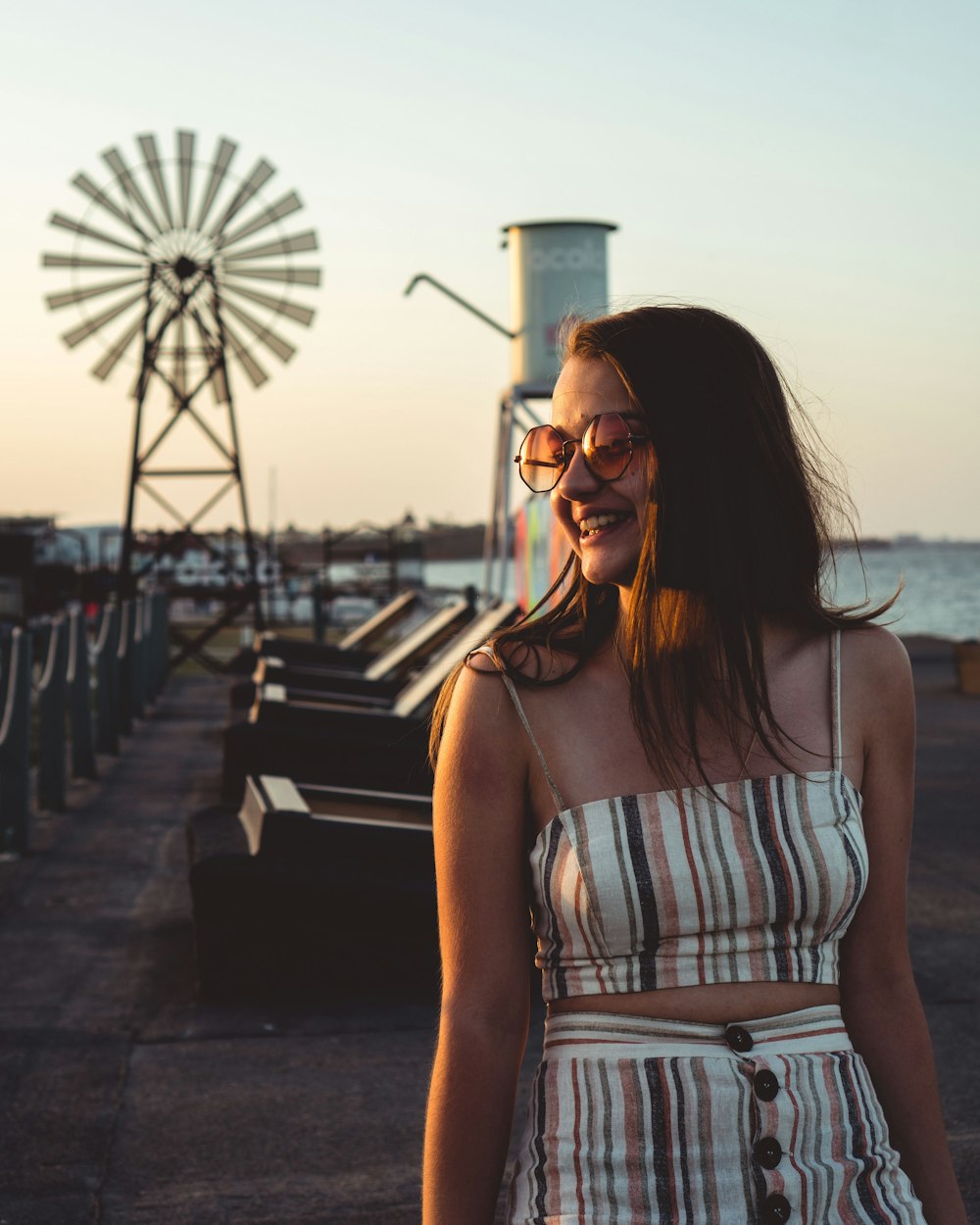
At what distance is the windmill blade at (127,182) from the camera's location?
22.7m

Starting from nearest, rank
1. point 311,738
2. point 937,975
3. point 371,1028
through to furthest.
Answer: point 371,1028 < point 937,975 < point 311,738

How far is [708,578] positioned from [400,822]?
4005 mm

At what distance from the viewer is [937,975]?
17.6 ft

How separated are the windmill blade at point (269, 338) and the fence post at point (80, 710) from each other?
14.9 metres

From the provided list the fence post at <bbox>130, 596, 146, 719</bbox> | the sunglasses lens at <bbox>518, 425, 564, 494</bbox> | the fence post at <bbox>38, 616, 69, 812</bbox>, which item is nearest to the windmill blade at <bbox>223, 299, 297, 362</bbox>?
the fence post at <bbox>130, 596, 146, 719</bbox>

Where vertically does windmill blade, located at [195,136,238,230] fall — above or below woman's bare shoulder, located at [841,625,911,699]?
above

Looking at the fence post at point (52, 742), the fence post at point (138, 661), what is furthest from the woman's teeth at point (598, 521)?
the fence post at point (138, 661)

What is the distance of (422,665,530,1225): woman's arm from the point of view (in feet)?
5.47

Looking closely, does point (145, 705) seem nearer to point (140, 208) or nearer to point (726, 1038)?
point (140, 208)

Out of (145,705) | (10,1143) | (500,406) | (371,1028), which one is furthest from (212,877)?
(145,705)

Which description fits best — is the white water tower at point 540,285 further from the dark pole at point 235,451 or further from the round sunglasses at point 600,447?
the round sunglasses at point 600,447

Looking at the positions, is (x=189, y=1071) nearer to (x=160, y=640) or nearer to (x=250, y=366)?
(x=160, y=640)

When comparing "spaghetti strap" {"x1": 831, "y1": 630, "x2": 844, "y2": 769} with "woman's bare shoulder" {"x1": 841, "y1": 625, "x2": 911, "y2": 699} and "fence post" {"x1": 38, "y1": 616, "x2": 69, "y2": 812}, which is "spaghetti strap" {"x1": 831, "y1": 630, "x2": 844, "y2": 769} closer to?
"woman's bare shoulder" {"x1": 841, "y1": 625, "x2": 911, "y2": 699}

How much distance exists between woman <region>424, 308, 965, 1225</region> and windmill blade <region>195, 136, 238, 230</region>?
73.0 feet
